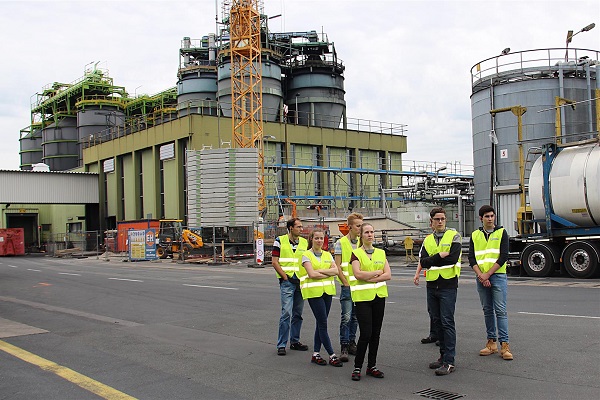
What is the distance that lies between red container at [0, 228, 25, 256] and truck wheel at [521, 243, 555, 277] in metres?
48.0

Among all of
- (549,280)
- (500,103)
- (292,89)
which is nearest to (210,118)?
(292,89)

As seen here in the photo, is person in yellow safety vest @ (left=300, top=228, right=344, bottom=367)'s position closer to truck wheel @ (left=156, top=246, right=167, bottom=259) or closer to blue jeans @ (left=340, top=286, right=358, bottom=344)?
blue jeans @ (left=340, top=286, right=358, bottom=344)

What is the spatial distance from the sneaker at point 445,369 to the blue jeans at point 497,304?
0.95 metres

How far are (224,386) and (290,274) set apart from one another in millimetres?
1997

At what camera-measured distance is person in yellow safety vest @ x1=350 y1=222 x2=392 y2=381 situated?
6.80 meters

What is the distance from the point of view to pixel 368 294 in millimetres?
6820

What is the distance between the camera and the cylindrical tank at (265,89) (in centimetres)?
5272

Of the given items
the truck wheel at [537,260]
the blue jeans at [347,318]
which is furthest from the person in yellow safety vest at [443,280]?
the truck wheel at [537,260]

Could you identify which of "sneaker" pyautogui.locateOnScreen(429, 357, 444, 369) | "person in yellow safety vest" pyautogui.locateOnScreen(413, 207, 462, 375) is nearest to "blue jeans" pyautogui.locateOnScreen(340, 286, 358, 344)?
"person in yellow safety vest" pyautogui.locateOnScreen(413, 207, 462, 375)

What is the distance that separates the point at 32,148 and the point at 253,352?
7648cm

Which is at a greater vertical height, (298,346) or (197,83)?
(197,83)

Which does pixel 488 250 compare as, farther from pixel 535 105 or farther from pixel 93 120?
pixel 93 120

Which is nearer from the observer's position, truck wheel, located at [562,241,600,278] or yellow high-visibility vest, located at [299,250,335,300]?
yellow high-visibility vest, located at [299,250,335,300]

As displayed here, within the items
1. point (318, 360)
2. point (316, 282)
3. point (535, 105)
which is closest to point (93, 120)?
point (535, 105)
